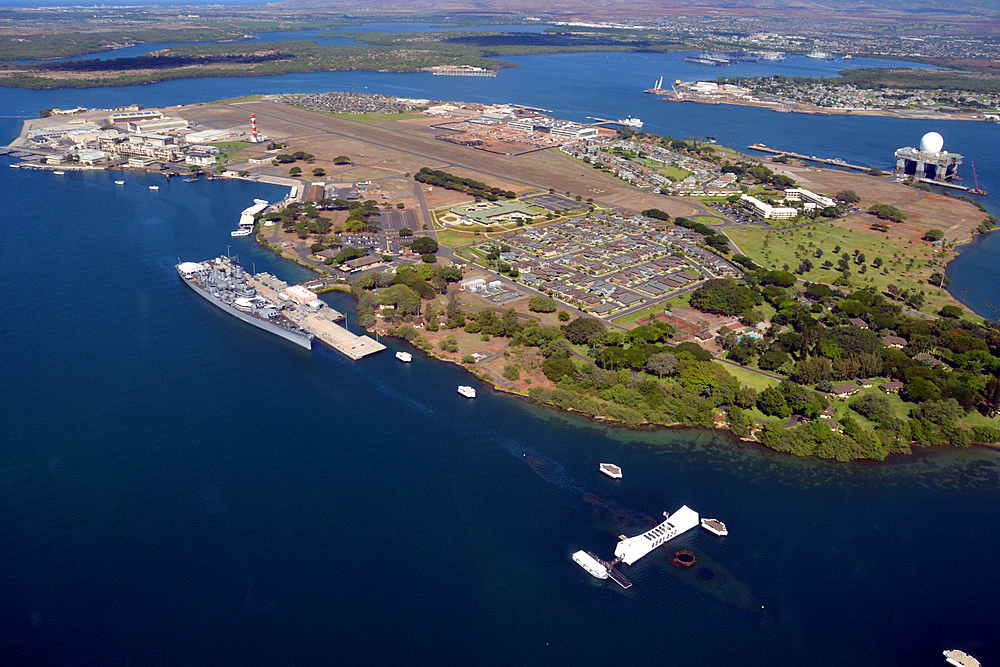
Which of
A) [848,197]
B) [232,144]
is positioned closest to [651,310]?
[848,197]

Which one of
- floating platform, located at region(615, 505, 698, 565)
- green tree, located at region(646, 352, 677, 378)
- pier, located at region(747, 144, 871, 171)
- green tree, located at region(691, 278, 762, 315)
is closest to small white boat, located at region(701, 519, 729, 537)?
floating platform, located at region(615, 505, 698, 565)

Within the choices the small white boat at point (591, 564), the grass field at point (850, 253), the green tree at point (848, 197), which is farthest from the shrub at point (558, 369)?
the green tree at point (848, 197)

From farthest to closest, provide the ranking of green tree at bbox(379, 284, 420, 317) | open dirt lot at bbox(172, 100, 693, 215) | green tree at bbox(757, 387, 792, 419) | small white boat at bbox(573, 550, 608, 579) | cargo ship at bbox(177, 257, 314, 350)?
1. open dirt lot at bbox(172, 100, 693, 215)
2. green tree at bbox(379, 284, 420, 317)
3. cargo ship at bbox(177, 257, 314, 350)
4. green tree at bbox(757, 387, 792, 419)
5. small white boat at bbox(573, 550, 608, 579)

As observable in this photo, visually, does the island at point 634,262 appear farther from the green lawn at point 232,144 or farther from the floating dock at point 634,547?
the floating dock at point 634,547

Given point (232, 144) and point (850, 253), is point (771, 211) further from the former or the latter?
point (232, 144)

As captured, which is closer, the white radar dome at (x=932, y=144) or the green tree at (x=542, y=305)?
the green tree at (x=542, y=305)

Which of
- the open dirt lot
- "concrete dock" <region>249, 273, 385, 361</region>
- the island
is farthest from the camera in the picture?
the open dirt lot

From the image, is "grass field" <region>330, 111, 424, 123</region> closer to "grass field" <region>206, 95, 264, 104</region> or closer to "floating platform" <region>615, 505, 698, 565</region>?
"grass field" <region>206, 95, 264, 104</region>
